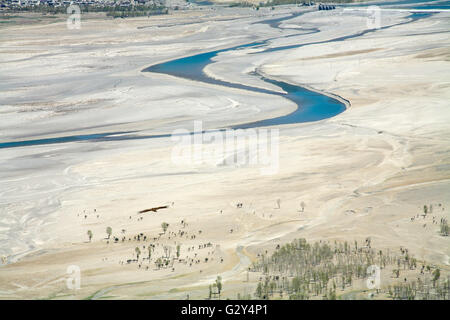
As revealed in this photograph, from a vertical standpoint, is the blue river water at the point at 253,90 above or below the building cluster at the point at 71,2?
below

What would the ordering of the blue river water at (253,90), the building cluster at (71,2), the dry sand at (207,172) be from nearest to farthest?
the dry sand at (207,172), the blue river water at (253,90), the building cluster at (71,2)

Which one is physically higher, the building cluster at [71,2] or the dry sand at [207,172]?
the building cluster at [71,2]

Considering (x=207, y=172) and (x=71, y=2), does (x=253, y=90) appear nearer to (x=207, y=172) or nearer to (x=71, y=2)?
(x=207, y=172)

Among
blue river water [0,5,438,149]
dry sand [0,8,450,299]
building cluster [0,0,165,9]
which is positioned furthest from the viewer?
building cluster [0,0,165,9]

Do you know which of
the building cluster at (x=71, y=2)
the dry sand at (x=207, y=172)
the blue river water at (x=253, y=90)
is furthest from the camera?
the building cluster at (x=71, y=2)

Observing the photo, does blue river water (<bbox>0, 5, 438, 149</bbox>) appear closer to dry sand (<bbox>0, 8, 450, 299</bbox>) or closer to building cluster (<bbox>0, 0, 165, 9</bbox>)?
dry sand (<bbox>0, 8, 450, 299</bbox>)

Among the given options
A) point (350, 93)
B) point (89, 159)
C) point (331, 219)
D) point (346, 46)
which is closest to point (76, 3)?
point (346, 46)

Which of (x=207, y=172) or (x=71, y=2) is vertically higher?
(x=71, y=2)

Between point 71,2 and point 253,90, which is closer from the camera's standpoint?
point 253,90

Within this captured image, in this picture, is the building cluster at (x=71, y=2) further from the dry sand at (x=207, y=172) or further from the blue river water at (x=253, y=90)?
the dry sand at (x=207, y=172)

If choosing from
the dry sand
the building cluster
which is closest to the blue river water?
the dry sand

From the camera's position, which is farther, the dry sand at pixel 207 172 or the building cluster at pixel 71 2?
the building cluster at pixel 71 2

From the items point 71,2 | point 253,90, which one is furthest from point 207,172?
point 71,2

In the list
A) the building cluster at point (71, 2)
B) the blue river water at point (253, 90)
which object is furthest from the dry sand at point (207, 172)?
the building cluster at point (71, 2)
